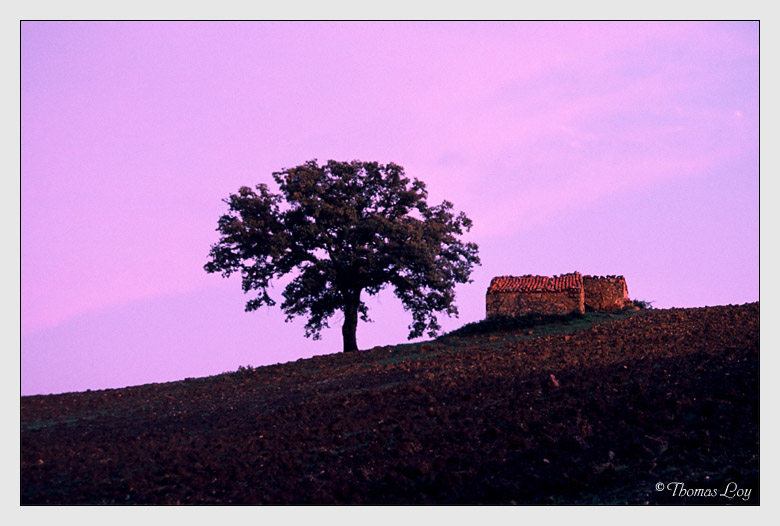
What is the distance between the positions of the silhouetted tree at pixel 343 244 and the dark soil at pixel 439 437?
10.1 meters

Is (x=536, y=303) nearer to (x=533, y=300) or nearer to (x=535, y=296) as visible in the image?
(x=533, y=300)

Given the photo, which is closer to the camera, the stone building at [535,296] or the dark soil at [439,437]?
the dark soil at [439,437]

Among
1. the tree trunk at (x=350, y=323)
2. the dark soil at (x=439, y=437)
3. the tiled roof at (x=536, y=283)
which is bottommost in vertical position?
the dark soil at (x=439, y=437)

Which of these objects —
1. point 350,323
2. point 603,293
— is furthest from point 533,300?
point 350,323

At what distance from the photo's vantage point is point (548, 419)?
13891 millimetres

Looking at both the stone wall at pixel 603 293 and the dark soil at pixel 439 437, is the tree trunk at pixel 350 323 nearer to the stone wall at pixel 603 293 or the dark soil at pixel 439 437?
the dark soil at pixel 439 437

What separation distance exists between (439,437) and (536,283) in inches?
860

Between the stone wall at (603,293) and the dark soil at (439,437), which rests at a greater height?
the stone wall at (603,293)

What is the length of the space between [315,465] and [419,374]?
28.9 ft

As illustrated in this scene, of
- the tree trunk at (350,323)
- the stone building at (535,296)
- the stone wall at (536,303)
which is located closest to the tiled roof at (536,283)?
the stone building at (535,296)

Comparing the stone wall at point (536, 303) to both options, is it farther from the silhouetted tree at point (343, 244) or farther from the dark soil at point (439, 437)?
the dark soil at point (439, 437)

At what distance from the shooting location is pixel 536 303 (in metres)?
33.5

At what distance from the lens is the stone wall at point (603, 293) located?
36.0 metres

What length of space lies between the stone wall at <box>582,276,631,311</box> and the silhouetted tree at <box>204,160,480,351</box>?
6.62m
